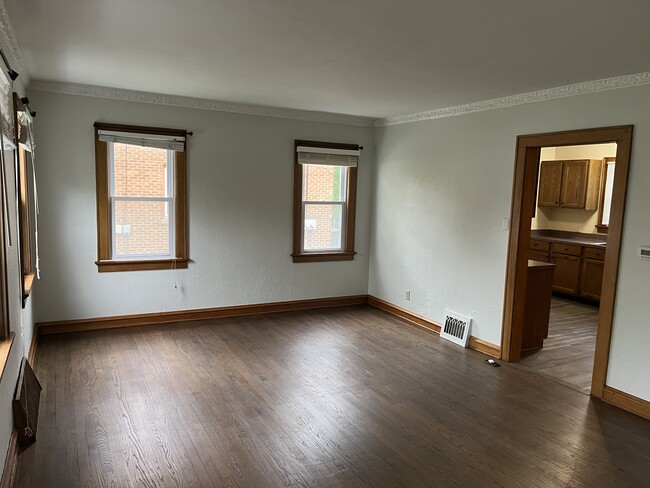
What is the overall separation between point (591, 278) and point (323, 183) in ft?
13.1

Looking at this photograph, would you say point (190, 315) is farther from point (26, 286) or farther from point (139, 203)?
point (26, 286)

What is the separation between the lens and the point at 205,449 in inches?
112

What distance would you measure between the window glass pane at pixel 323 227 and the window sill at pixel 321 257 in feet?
0.37

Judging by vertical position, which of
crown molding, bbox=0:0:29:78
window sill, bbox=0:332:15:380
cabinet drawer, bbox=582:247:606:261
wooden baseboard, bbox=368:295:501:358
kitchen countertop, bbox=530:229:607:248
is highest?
crown molding, bbox=0:0:29:78

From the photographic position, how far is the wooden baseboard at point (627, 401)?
3422 mm

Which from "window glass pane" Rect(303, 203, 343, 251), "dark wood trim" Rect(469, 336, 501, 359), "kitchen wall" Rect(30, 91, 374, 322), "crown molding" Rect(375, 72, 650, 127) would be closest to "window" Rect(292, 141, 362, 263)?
"window glass pane" Rect(303, 203, 343, 251)

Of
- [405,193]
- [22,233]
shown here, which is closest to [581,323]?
[405,193]

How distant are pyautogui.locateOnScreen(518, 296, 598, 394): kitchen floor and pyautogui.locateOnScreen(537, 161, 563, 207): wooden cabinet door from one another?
1952mm

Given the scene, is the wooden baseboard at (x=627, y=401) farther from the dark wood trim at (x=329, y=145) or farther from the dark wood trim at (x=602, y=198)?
the dark wood trim at (x=602, y=198)

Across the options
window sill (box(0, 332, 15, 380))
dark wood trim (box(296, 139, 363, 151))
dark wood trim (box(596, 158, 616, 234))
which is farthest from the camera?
dark wood trim (box(596, 158, 616, 234))

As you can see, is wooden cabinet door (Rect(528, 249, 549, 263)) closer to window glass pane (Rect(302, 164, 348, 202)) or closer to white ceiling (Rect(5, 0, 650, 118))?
window glass pane (Rect(302, 164, 348, 202))

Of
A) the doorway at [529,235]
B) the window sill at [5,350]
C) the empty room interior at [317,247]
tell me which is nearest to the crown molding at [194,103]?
the empty room interior at [317,247]

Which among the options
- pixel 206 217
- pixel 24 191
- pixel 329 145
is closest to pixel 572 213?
pixel 329 145

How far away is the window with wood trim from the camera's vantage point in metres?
Result: 3.28
